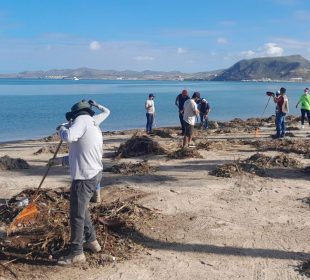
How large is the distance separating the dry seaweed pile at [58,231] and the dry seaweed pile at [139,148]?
18.6 ft

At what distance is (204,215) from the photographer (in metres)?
7.53

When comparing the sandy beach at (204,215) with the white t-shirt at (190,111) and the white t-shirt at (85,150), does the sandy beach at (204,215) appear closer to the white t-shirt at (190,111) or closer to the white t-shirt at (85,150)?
the white t-shirt at (190,111)

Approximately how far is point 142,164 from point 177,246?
4.85 m

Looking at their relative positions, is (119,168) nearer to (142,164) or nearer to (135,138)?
(142,164)

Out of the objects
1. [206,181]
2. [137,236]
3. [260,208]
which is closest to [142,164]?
[206,181]

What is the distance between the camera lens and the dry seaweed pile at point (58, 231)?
224 inches

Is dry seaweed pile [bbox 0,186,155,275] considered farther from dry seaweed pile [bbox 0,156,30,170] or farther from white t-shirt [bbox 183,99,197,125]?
white t-shirt [bbox 183,99,197,125]

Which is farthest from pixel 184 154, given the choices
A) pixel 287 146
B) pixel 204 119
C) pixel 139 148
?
pixel 204 119

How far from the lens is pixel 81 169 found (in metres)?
5.32

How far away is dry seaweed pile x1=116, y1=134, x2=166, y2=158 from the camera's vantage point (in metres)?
13.3

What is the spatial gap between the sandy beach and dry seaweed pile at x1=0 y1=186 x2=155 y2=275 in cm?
10

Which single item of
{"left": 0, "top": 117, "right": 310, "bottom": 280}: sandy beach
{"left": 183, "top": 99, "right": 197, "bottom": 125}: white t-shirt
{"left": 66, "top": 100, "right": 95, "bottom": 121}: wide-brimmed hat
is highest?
{"left": 66, "top": 100, "right": 95, "bottom": 121}: wide-brimmed hat

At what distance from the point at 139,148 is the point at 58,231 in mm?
7718

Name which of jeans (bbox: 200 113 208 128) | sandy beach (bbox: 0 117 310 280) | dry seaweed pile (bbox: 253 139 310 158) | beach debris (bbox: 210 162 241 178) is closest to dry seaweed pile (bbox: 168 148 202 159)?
sandy beach (bbox: 0 117 310 280)
